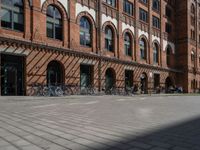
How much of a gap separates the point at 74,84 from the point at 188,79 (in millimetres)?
25446

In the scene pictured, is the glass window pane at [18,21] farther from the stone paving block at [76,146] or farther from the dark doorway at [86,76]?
the stone paving block at [76,146]

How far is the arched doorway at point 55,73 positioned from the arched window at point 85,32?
4063mm

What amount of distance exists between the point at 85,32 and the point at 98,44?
200 centimetres

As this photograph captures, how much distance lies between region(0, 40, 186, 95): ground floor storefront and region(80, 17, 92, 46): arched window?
5.55ft

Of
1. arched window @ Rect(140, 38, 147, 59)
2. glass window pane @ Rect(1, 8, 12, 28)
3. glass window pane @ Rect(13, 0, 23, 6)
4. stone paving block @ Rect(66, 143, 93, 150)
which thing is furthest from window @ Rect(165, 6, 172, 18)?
stone paving block @ Rect(66, 143, 93, 150)

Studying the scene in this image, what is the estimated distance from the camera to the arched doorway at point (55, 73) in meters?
22.1

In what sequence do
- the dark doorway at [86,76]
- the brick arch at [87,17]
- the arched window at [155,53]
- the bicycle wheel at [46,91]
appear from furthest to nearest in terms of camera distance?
the arched window at [155,53] → the dark doorway at [86,76] → the brick arch at [87,17] → the bicycle wheel at [46,91]

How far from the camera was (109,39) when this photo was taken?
29078 millimetres

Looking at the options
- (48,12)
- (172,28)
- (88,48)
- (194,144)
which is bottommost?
(194,144)

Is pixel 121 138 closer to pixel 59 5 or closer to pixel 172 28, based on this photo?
pixel 59 5

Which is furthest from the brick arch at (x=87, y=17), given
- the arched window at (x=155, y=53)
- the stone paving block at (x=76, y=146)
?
the stone paving block at (x=76, y=146)

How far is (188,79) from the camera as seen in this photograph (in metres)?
42.3

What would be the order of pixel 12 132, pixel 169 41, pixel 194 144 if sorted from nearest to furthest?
pixel 194 144, pixel 12 132, pixel 169 41

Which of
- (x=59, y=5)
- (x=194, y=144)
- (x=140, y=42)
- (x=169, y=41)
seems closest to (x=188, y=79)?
(x=169, y=41)
